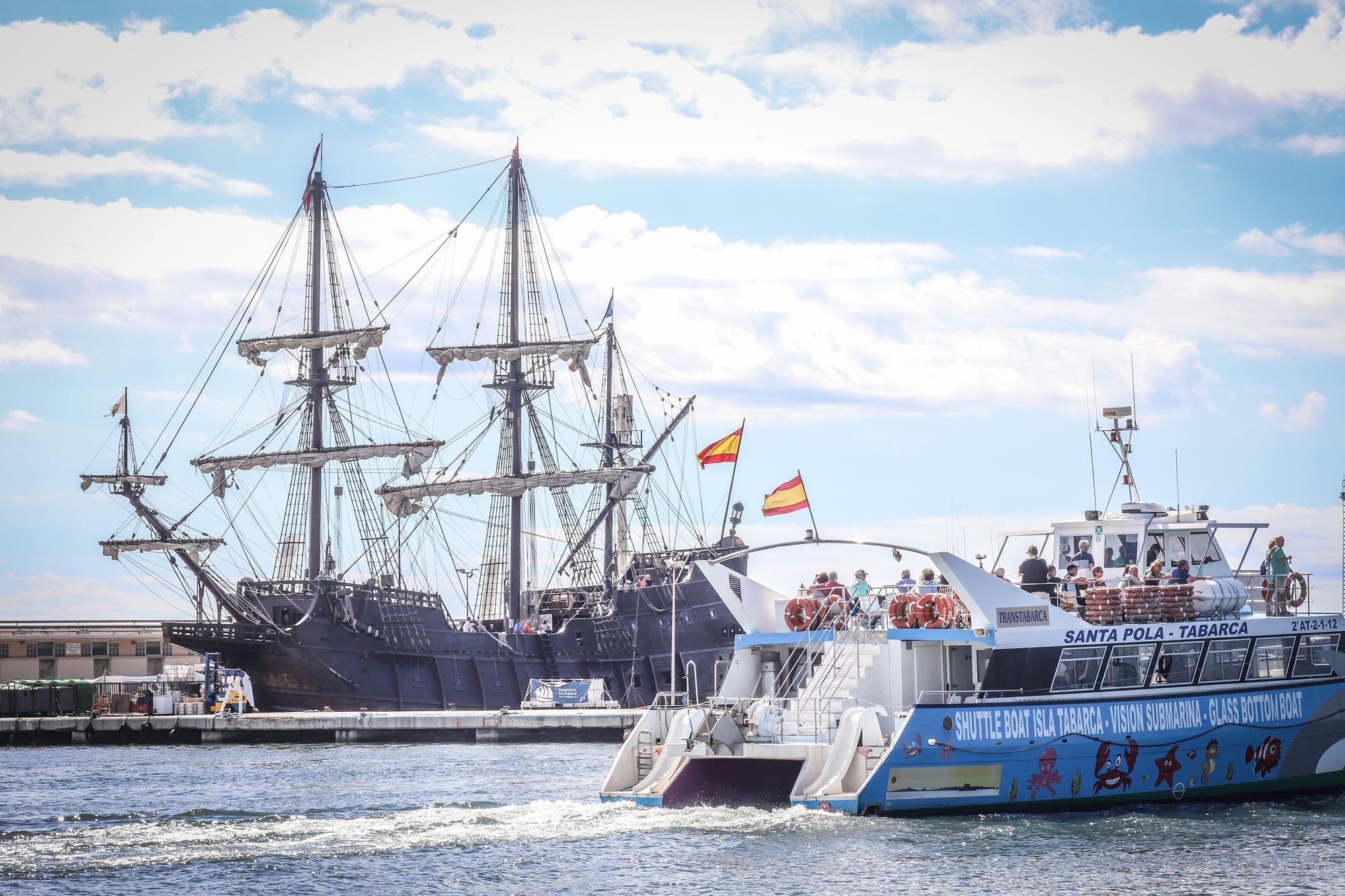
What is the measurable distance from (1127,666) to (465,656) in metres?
43.7

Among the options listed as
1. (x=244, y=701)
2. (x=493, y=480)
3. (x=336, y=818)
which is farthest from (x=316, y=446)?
(x=336, y=818)

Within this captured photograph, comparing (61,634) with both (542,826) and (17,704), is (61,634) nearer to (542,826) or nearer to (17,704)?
(17,704)

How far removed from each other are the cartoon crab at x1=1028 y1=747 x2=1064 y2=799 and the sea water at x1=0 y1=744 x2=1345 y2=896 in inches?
19.3

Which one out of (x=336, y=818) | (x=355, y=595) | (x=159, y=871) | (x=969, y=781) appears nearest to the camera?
(x=159, y=871)

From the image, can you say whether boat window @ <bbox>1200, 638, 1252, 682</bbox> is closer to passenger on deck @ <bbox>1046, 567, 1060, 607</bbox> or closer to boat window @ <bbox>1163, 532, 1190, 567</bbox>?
passenger on deck @ <bbox>1046, 567, 1060, 607</bbox>

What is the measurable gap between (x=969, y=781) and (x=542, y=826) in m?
6.86

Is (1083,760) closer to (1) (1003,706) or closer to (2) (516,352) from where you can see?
(1) (1003,706)

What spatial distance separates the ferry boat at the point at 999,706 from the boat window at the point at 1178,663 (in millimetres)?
38

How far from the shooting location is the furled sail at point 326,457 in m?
70.0

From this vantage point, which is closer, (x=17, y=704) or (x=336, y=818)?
(x=336, y=818)

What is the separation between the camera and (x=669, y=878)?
72.8 feet

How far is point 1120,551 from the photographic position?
31.3 m

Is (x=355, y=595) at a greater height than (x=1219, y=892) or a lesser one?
greater

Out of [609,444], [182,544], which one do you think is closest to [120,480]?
[182,544]
